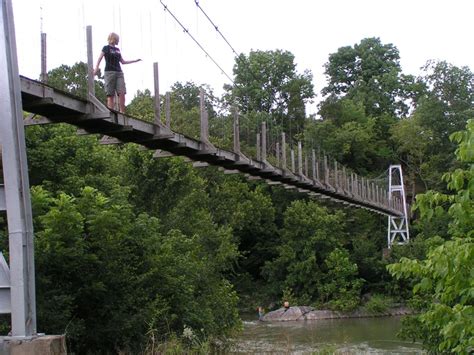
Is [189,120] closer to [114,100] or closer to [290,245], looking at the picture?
[290,245]

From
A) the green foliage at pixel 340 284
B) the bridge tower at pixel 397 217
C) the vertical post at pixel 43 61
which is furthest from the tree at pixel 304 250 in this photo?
the vertical post at pixel 43 61

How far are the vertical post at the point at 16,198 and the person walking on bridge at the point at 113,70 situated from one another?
2.07m

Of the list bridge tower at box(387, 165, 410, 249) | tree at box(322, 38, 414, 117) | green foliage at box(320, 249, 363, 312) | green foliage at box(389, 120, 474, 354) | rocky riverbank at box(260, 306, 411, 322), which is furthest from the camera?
tree at box(322, 38, 414, 117)

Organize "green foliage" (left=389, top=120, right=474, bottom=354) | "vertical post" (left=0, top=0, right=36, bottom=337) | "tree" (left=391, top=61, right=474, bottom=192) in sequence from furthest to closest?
"tree" (left=391, top=61, right=474, bottom=192) < "green foliage" (left=389, top=120, right=474, bottom=354) < "vertical post" (left=0, top=0, right=36, bottom=337)

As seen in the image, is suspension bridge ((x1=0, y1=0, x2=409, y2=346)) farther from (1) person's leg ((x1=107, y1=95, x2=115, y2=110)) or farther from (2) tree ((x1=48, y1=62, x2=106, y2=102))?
(2) tree ((x1=48, y1=62, x2=106, y2=102))

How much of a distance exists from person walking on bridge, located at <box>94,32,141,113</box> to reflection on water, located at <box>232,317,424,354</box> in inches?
443

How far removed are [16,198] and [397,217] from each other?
31151 mm

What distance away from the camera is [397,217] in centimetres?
3372

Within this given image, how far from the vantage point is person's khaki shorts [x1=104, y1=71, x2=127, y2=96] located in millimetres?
6262

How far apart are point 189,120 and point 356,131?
17.5 m

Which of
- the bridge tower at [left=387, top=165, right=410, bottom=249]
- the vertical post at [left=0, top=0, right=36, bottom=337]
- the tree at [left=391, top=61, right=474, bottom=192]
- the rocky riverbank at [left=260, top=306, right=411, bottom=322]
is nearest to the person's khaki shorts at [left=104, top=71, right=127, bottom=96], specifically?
the vertical post at [left=0, top=0, right=36, bottom=337]

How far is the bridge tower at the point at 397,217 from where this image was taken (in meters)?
34.5

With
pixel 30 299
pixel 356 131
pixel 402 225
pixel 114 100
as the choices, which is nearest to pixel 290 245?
pixel 402 225

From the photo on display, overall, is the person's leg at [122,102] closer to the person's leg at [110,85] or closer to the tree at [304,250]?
the person's leg at [110,85]
